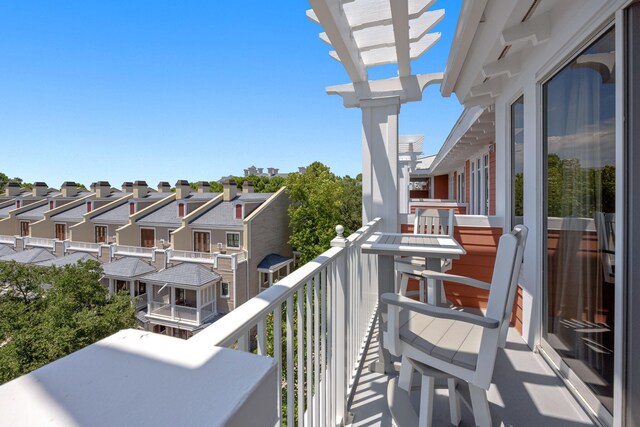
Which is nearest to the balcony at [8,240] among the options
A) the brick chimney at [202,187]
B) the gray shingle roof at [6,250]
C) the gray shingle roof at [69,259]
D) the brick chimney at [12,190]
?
Answer: the gray shingle roof at [6,250]

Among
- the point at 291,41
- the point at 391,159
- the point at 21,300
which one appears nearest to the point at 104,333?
the point at 21,300

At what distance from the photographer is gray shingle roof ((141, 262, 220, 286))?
1408 cm

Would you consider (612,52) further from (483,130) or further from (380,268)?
(483,130)

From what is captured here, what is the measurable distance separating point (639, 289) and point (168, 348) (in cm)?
184

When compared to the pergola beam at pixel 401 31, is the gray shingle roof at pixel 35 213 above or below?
below

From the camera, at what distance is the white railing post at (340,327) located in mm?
1663

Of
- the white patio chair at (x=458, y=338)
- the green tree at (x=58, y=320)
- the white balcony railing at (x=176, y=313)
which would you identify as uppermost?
the white patio chair at (x=458, y=338)

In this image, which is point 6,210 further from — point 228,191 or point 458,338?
point 458,338

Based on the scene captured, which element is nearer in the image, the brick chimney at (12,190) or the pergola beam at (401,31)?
the pergola beam at (401,31)

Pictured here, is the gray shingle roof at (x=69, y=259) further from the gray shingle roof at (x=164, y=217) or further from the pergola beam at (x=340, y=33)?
the pergola beam at (x=340, y=33)

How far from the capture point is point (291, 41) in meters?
7.66

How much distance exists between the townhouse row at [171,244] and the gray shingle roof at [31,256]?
50mm

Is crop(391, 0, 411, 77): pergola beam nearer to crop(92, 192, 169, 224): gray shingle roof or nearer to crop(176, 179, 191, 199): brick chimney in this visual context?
crop(176, 179, 191, 199): brick chimney

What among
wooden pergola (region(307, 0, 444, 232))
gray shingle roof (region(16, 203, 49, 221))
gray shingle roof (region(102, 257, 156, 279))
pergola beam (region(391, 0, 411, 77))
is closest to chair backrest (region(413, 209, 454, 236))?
wooden pergola (region(307, 0, 444, 232))
